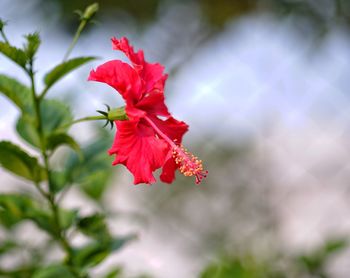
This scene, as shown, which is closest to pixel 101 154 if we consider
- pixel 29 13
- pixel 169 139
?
pixel 169 139

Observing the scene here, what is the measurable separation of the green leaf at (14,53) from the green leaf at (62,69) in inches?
2.3

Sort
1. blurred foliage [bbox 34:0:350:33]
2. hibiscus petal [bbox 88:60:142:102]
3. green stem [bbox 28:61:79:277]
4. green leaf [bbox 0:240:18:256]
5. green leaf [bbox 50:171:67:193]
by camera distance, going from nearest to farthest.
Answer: hibiscus petal [bbox 88:60:142:102] → green stem [bbox 28:61:79:277] → green leaf [bbox 50:171:67:193] → green leaf [bbox 0:240:18:256] → blurred foliage [bbox 34:0:350:33]

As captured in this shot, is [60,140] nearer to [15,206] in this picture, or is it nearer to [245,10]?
[15,206]

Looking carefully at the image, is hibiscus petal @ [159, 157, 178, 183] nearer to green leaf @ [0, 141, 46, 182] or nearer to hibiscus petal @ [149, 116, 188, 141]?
hibiscus petal @ [149, 116, 188, 141]

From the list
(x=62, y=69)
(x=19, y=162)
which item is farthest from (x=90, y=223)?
(x=62, y=69)

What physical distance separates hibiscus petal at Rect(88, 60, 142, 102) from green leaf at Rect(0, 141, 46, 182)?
22 cm

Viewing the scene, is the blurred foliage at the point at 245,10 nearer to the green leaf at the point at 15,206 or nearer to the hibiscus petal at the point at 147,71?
the green leaf at the point at 15,206

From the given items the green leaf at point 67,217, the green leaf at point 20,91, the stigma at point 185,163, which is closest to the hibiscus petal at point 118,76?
the stigma at point 185,163

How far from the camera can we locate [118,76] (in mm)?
849

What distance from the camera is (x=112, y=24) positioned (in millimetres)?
3111

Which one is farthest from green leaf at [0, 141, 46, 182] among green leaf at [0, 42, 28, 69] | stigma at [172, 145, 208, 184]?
stigma at [172, 145, 208, 184]

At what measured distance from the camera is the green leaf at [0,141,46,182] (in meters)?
0.98

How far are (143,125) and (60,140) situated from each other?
0.53 feet

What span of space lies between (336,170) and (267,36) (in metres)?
0.81
